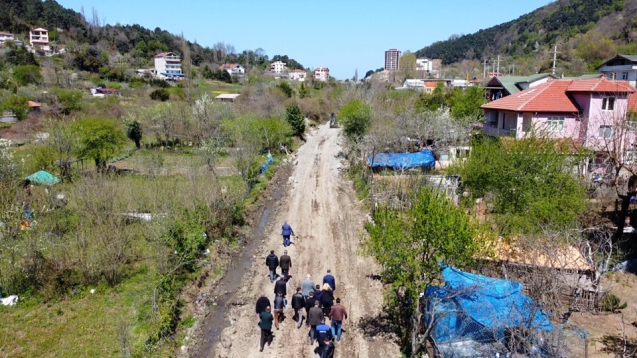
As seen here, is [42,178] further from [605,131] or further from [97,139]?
[605,131]

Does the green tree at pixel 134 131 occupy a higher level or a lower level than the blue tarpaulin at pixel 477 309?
higher

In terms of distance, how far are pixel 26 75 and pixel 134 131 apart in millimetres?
38598

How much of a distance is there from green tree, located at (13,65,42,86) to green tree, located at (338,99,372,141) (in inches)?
2081

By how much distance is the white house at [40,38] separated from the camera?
10062 centimetres

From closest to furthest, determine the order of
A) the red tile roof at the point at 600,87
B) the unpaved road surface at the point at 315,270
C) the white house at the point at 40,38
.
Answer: the unpaved road surface at the point at 315,270, the red tile roof at the point at 600,87, the white house at the point at 40,38

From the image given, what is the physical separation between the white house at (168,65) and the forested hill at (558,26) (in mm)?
101586

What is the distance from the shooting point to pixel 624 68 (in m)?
45.3

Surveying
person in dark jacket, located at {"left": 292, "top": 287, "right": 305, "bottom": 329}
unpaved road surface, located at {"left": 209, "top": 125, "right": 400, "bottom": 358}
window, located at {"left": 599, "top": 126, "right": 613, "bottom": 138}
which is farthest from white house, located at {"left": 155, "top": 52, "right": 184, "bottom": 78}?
person in dark jacket, located at {"left": 292, "top": 287, "right": 305, "bottom": 329}

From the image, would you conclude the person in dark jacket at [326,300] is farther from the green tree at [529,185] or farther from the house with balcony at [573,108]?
the house with balcony at [573,108]

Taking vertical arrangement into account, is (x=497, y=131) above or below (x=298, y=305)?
above

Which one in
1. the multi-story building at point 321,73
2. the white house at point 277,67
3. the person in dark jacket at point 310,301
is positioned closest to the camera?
the person in dark jacket at point 310,301

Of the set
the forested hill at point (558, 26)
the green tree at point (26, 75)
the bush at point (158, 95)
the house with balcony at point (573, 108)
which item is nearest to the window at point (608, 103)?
the house with balcony at point (573, 108)

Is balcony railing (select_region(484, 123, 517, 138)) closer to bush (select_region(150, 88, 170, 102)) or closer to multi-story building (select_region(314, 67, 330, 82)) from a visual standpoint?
bush (select_region(150, 88, 170, 102))

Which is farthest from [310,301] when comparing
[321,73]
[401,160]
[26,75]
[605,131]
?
[321,73]
